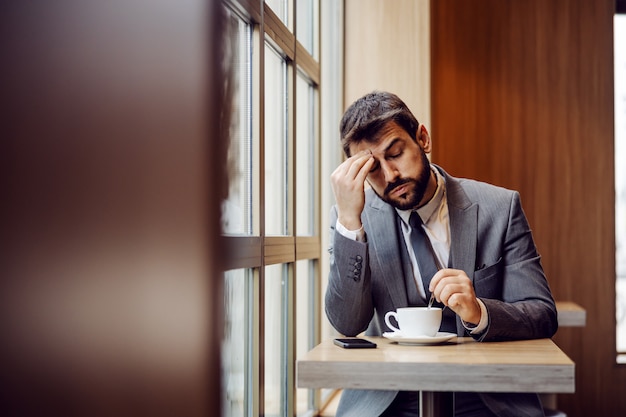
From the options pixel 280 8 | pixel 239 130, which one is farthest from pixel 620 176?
pixel 239 130

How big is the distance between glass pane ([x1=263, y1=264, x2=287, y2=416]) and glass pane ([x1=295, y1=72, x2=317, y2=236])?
0.41m

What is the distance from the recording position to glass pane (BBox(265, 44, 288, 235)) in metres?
2.50

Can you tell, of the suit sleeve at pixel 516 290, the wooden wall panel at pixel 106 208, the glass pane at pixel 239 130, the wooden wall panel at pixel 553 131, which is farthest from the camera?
the wooden wall panel at pixel 553 131

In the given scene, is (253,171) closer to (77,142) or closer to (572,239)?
(77,142)

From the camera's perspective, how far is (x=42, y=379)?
1.03 metres

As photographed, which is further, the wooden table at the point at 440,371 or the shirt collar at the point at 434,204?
the shirt collar at the point at 434,204

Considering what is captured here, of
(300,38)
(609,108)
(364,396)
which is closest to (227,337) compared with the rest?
(364,396)

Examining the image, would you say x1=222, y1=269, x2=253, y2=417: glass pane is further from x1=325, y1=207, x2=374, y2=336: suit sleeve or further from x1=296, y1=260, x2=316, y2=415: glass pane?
x1=296, y1=260, x2=316, y2=415: glass pane

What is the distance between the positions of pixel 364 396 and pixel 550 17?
146 inches

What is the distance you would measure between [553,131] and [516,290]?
10.8 feet

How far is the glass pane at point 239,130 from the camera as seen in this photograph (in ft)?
6.44

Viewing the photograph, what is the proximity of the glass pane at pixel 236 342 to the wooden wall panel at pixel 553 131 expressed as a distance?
2.96 metres

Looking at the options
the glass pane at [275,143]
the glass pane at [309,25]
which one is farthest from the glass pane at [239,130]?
the glass pane at [309,25]

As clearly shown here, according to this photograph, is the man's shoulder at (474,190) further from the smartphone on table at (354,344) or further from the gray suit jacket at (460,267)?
the smartphone on table at (354,344)
